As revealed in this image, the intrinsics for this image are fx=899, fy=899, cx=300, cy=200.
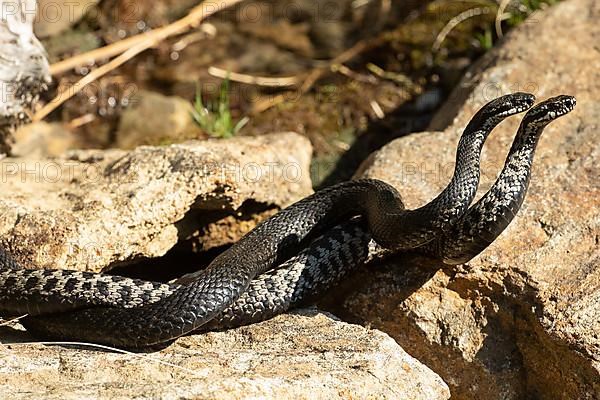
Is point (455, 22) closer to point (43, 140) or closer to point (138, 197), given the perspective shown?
point (43, 140)

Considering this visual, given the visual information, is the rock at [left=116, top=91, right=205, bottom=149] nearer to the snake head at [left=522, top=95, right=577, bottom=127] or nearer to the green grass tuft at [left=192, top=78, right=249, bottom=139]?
the green grass tuft at [left=192, top=78, right=249, bottom=139]

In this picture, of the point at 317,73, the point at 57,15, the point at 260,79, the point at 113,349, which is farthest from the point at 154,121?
the point at 113,349

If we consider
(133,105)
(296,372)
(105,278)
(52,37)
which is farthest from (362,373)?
(52,37)

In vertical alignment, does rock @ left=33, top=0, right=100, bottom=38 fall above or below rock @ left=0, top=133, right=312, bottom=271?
above

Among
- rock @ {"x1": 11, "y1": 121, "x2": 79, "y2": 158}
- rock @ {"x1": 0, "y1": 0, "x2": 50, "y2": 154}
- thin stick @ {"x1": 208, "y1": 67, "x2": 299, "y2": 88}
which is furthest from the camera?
thin stick @ {"x1": 208, "y1": 67, "x2": 299, "y2": 88}

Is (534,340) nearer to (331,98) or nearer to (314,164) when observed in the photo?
(314,164)

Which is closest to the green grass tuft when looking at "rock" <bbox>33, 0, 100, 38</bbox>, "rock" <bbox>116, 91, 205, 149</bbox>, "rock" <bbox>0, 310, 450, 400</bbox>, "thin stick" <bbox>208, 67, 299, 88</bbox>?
"rock" <bbox>116, 91, 205, 149</bbox>
